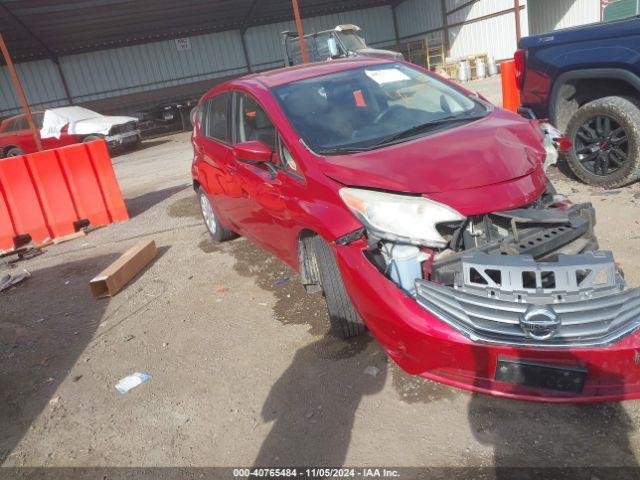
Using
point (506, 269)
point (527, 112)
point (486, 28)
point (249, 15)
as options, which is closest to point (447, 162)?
point (506, 269)

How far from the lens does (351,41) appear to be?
15086 millimetres

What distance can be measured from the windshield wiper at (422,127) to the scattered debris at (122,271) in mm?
2833

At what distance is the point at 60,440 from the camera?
2.65 meters

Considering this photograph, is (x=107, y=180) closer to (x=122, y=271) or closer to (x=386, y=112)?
(x=122, y=271)

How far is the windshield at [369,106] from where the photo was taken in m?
3.06

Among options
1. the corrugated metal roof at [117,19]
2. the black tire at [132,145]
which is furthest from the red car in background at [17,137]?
the corrugated metal roof at [117,19]

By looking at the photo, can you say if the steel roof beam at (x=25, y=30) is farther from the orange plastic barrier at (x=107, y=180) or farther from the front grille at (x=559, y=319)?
the front grille at (x=559, y=319)

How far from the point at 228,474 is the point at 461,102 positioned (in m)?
2.86

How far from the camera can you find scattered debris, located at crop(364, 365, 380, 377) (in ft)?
8.90

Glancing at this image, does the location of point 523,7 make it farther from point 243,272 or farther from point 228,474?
point 228,474

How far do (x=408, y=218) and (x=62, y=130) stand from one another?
14267 millimetres

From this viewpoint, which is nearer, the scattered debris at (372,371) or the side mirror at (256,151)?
the scattered debris at (372,371)

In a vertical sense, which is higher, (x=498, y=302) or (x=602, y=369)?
(x=498, y=302)

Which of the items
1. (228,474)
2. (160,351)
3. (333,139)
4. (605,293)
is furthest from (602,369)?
(160,351)
